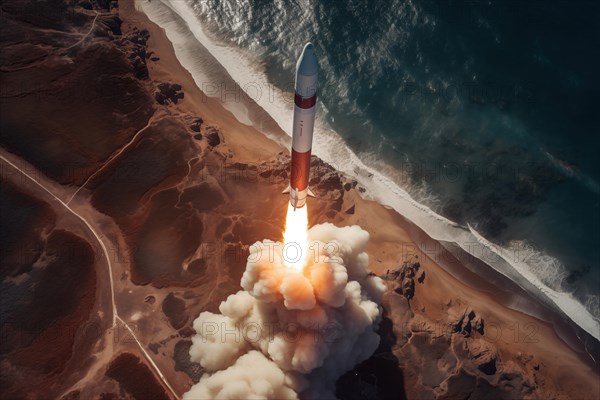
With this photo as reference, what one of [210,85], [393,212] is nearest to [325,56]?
[210,85]

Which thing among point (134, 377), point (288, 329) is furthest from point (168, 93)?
point (288, 329)

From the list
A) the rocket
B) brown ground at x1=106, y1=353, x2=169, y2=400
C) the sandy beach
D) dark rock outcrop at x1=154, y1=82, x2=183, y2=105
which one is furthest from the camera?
dark rock outcrop at x1=154, y1=82, x2=183, y2=105

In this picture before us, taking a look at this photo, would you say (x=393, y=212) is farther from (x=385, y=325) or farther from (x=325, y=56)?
(x=325, y=56)

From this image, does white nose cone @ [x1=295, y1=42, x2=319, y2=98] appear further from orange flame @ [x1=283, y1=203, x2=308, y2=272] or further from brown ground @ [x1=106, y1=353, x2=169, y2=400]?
brown ground @ [x1=106, y1=353, x2=169, y2=400]

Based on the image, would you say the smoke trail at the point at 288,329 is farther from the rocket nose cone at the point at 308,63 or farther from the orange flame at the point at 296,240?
the rocket nose cone at the point at 308,63

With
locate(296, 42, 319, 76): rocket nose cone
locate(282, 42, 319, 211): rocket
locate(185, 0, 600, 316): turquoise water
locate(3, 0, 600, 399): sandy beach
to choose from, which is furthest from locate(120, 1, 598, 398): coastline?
locate(296, 42, 319, 76): rocket nose cone

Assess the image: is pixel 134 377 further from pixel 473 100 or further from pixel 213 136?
pixel 473 100
